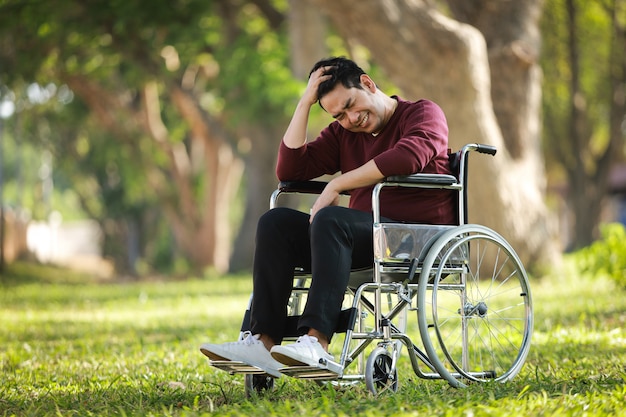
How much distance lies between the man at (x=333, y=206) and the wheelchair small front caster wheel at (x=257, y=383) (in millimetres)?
216

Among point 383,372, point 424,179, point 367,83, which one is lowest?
point 383,372

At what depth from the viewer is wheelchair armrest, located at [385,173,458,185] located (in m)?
4.05

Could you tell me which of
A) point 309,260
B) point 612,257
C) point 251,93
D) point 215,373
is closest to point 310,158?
point 309,260

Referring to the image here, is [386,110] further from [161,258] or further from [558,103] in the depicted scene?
[161,258]

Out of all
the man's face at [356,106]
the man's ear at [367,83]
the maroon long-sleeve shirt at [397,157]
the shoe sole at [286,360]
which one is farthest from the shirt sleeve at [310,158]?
the shoe sole at [286,360]

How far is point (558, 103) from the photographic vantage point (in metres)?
25.4

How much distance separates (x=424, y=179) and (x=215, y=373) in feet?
5.61

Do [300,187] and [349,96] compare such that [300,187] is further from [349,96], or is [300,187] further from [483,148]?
[483,148]

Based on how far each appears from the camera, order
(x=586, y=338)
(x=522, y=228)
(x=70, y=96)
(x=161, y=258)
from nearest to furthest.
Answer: (x=586, y=338)
(x=522, y=228)
(x=70, y=96)
(x=161, y=258)

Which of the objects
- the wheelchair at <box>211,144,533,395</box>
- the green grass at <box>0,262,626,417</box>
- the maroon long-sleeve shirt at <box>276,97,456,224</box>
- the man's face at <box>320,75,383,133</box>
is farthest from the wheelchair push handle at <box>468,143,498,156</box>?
the green grass at <box>0,262,626,417</box>

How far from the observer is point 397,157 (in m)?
4.04

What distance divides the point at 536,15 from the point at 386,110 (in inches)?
336

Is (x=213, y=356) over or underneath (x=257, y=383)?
over

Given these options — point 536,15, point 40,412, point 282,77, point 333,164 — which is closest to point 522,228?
point 536,15
